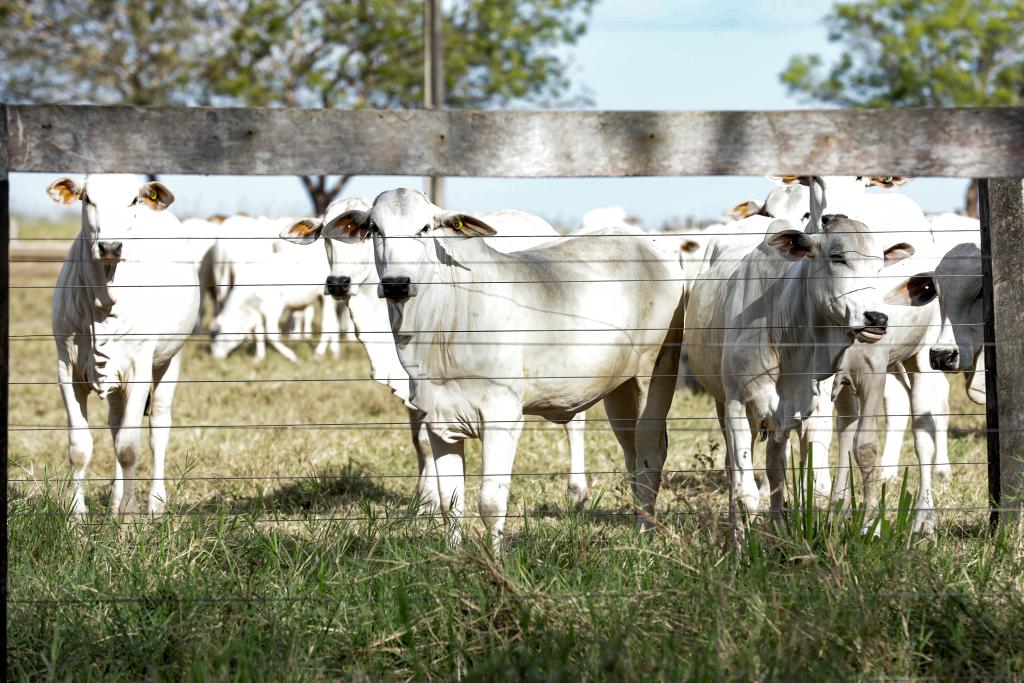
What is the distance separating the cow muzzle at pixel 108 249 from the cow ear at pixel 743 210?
13.4ft

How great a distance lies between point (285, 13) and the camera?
26.2 m

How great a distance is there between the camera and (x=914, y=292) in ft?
19.0

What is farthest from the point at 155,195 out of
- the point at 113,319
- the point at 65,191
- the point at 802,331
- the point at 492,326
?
the point at 802,331

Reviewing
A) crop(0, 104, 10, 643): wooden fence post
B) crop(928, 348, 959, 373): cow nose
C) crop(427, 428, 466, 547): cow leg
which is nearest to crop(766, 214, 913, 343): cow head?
crop(928, 348, 959, 373): cow nose

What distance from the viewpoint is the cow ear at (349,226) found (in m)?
5.43

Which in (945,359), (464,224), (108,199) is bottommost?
(945,359)

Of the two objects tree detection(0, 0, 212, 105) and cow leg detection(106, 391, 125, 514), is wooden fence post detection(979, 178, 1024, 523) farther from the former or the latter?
tree detection(0, 0, 212, 105)

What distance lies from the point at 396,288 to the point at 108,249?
195 centimetres

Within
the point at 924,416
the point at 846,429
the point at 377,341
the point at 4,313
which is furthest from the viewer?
the point at 377,341

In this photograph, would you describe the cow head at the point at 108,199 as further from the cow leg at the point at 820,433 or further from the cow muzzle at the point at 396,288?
the cow leg at the point at 820,433

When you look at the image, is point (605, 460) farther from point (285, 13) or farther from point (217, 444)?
point (285, 13)

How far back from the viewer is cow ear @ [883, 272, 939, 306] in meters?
5.77

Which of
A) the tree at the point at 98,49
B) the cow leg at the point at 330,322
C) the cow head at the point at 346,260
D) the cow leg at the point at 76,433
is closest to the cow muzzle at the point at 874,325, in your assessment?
the cow head at the point at 346,260

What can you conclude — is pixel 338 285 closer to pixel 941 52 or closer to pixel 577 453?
pixel 577 453
